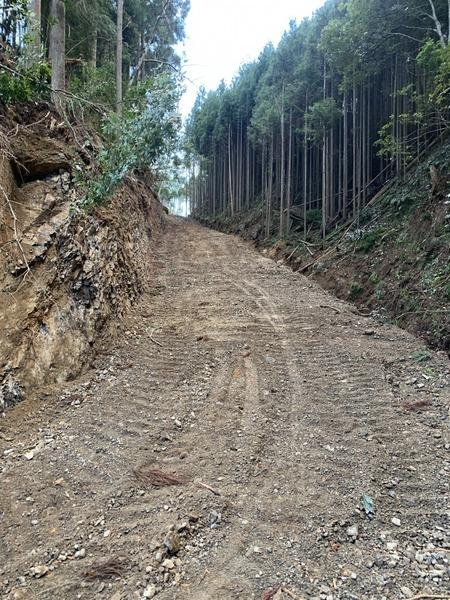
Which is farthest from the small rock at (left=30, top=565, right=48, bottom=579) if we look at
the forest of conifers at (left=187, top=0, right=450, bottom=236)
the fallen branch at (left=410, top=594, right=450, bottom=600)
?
the forest of conifers at (left=187, top=0, right=450, bottom=236)

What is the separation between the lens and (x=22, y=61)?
4445 millimetres

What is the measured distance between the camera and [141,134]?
4277 mm

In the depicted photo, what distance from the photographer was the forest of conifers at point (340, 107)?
26.2 feet

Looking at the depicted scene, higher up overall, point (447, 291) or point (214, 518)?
point (447, 291)

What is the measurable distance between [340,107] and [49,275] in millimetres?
11679

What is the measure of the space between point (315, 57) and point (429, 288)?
1111 centimetres

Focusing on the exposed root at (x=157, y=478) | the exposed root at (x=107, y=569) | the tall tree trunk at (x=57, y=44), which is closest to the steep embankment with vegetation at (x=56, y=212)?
the tall tree trunk at (x=57, y=44)

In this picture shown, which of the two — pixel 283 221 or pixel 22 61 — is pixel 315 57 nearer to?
pixel 283 221

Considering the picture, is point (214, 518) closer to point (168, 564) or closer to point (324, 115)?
point (168, 564)

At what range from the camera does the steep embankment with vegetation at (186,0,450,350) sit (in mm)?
6154

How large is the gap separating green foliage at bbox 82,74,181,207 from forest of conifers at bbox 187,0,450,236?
267cm

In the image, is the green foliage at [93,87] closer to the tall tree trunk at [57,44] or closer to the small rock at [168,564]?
the tall tree trunk at [57,44]

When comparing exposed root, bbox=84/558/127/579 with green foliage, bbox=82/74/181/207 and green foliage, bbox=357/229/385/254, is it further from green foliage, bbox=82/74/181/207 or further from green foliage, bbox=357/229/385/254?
green foliage, bbox=357/229/385/254

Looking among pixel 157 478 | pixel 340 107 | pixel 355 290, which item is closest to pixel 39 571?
pixel 157 478
